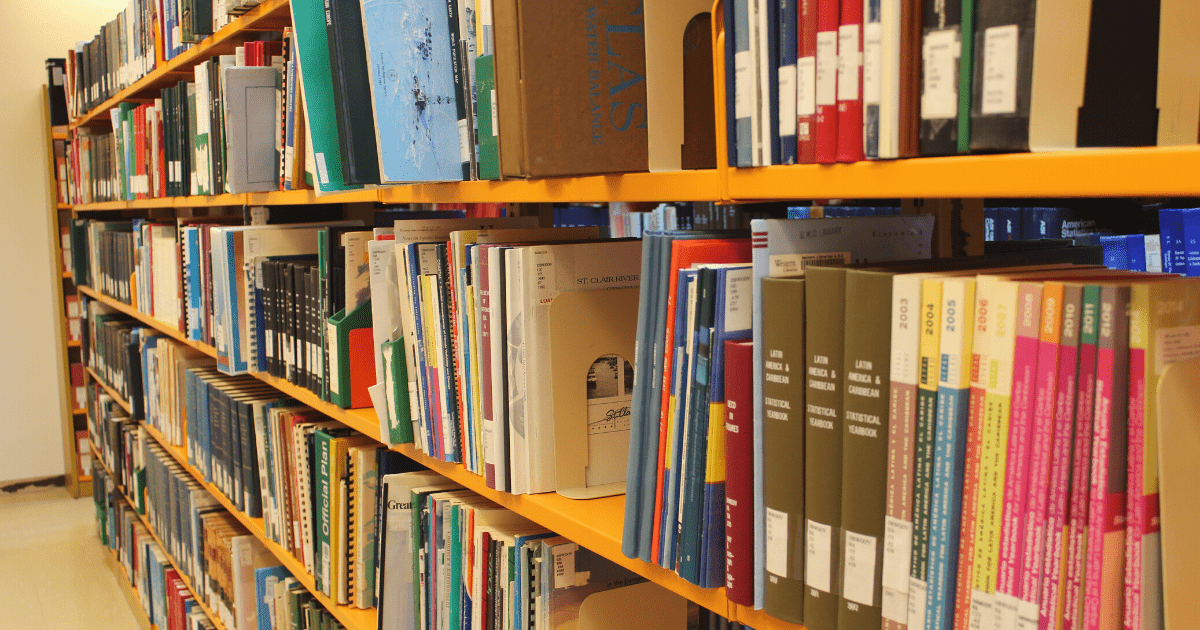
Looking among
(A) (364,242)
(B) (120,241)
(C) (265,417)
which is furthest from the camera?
(B) (120,241)

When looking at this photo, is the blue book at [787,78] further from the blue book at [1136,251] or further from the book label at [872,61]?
the blue book at [1136,251]

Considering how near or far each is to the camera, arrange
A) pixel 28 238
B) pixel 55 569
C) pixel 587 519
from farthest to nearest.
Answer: pixel 28 238 → pixel 55 569 → pixel 587 519

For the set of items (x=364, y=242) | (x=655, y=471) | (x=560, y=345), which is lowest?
(x=655, y=471)

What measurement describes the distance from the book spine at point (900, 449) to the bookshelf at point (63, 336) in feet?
17.2

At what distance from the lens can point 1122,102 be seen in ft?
2.05

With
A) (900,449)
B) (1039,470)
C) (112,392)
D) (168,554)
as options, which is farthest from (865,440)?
(112,392)

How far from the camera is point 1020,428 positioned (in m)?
0.63

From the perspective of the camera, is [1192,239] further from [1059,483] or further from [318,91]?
[318,91]

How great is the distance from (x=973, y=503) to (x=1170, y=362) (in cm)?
16

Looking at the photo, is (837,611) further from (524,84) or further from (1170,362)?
(524,84)

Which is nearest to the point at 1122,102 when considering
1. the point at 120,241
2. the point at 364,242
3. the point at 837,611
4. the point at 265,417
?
the point at 837,611

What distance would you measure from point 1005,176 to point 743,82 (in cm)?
26

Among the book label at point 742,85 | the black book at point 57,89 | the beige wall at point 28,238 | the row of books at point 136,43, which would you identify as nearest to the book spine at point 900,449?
the book label at point 742,85

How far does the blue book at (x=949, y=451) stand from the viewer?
658 millimetres
